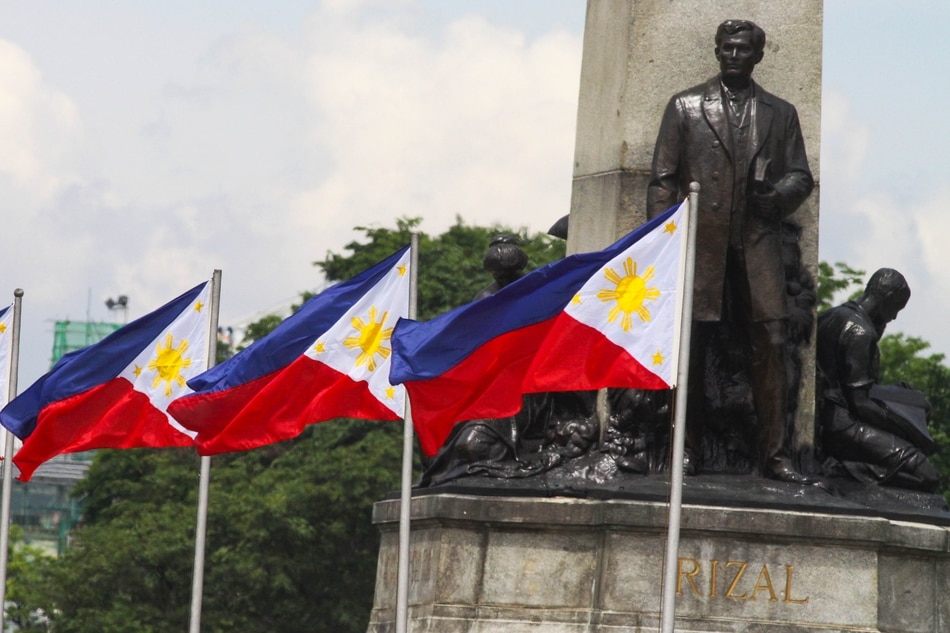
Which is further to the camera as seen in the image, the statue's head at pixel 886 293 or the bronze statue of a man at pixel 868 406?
the statue's head at pixel 886 293

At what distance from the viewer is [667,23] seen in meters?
21.0

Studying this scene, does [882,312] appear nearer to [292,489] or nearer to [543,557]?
[543,557]

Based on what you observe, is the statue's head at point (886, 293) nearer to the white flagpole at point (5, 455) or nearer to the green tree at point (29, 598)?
the white flagpole at point (5, 455)

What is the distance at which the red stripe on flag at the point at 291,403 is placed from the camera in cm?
1978

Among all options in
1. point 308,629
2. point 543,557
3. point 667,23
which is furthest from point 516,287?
Answer: point 308,629

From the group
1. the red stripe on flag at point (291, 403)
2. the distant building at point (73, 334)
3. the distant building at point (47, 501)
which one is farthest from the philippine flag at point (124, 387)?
the distant building at point (73, 334)

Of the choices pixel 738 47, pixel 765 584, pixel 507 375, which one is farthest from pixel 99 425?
pixel 738 47

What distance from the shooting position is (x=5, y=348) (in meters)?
24.6

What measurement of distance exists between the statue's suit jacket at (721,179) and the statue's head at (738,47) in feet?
0.62

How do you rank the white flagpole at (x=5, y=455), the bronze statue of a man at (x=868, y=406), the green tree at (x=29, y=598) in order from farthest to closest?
the green tree at (x=29, y=598) → the white flagpole at (x=5, y=455) → the bronze statue of a man at (x=868, y=406)

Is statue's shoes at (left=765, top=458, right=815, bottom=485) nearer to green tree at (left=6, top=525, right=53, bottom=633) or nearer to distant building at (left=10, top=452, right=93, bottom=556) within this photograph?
green tree at (left=6, top=525, right=53, bottom=633)

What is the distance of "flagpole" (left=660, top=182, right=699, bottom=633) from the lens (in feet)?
56.6

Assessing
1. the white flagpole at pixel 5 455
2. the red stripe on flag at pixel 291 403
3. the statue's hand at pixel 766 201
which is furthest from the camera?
the white flagpole at pixel 5 455

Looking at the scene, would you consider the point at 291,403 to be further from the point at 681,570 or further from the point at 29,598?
the point at 29,598
